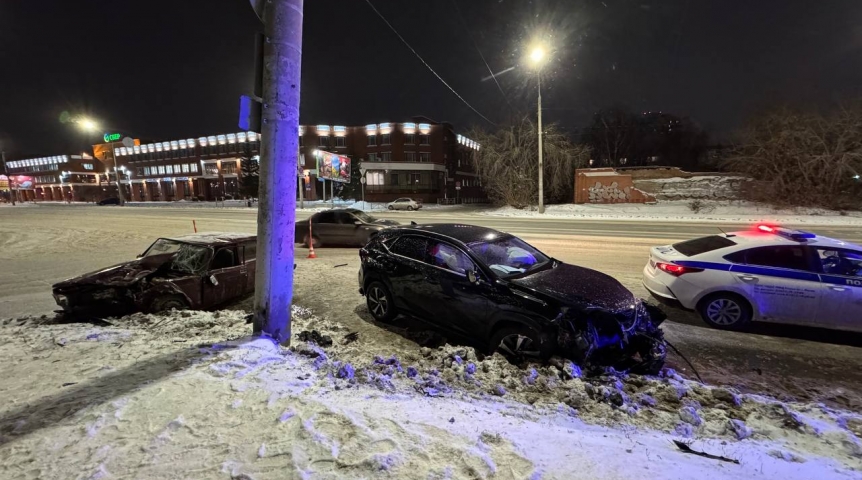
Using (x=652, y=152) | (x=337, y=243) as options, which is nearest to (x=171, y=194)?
(x=337, y=243)

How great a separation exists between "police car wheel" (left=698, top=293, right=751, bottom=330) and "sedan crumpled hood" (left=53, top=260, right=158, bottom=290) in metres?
8.53

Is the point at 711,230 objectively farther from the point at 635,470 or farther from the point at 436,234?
the point at 635,470

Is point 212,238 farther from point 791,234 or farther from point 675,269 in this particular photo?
point 791,234

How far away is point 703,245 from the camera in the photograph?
21.0 ft

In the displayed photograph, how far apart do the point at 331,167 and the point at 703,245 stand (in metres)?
36.6

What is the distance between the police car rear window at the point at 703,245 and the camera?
20.1 feet

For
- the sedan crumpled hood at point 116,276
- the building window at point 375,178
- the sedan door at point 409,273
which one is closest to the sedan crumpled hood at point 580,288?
the sedan door at point 409,273

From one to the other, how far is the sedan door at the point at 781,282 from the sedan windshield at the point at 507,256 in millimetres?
2867

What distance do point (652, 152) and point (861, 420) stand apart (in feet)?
246

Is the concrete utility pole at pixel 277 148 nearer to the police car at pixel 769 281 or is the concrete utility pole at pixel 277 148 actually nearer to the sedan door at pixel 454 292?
the sedan door at pixel 454 292

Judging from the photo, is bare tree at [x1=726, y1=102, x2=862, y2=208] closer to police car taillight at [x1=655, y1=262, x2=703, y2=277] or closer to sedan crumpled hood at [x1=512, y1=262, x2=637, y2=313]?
police car taillight at [x1=655, y1=262, x2=703, y2=277]

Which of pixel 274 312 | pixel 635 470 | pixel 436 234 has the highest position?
pixel 436 234

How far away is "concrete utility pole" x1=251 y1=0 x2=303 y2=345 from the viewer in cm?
428

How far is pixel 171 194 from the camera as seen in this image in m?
74.5
